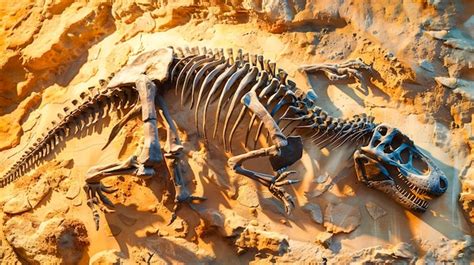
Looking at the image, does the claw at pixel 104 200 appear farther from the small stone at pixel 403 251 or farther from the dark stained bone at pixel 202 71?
the small stone at pixel 403 251

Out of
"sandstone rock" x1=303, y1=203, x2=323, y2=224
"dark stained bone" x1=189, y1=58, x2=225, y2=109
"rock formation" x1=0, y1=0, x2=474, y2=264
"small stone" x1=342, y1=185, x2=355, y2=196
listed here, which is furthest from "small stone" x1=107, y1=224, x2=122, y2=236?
"small stone" x1=342, y1=185, x2=355, y2=196

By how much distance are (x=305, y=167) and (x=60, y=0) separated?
2.29m

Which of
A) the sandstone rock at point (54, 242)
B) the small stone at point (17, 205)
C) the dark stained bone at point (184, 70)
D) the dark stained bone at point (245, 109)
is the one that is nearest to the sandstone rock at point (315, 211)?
the dark stained bone at point (245, 109)

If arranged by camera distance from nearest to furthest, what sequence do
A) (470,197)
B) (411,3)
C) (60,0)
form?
1. (470,197)
2. (411,3)
3. (60,0)

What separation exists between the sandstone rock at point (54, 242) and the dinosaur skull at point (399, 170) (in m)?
1.79

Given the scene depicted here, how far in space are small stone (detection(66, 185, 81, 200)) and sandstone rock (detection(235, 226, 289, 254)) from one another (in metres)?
1.13

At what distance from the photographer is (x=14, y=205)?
3869 mm

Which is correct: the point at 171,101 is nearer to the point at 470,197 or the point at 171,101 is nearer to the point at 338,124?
the point at 338,124

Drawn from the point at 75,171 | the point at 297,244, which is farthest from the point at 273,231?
the point at 75,171

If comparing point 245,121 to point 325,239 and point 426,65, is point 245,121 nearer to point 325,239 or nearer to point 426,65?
point 325,239

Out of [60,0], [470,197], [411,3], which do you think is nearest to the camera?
[470,197]

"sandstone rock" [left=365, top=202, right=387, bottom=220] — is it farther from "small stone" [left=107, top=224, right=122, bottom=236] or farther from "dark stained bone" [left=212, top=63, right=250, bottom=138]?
"small stone" [left=107, top=224, right=122, bottom=236]

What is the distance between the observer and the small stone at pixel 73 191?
3.77 m

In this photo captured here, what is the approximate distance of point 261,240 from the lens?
11.1 ft
